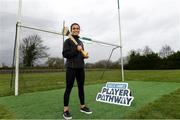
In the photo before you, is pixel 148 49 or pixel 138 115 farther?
pixel 148 49

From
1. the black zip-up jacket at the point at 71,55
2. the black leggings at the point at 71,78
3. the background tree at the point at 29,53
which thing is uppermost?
the background tree at the point at 29,53

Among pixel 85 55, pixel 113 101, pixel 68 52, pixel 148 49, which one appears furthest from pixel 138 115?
pixel 148 49

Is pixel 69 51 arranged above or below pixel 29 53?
below

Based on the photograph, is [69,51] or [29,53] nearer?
[69,51]

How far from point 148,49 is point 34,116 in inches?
2018

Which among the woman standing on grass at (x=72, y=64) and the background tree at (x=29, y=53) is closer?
the woman standing on grass at (x=72, y=64)

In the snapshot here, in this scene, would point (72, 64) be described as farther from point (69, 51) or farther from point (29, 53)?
point (29, 53)

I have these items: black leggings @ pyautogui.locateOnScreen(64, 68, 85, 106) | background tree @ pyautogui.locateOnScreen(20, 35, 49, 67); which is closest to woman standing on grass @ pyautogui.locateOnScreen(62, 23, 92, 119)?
black leggings @ pyautogui.locateOnScreen(64, 68, 85, 106)

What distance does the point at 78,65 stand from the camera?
356 centimetres

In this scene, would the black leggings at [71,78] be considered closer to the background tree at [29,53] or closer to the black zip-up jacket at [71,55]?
the black zip-up jacket at [71,55]

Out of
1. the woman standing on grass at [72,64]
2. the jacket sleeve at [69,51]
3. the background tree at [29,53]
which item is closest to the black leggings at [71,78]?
the woman standing on grass at [72,64]

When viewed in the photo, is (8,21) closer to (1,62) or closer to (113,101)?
(1,62)

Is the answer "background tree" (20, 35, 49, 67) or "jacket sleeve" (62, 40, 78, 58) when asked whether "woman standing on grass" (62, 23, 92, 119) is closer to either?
"jacket sleeve" (62, 40, 78, 58)

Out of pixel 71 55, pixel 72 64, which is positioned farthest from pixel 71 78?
pixel 71 55
